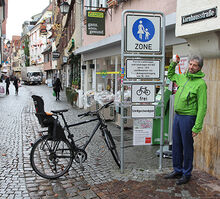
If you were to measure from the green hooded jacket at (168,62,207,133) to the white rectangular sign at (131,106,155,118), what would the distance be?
0.58m

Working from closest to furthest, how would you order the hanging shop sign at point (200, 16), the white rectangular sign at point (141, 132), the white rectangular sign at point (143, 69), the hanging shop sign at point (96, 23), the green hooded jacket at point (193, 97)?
the green hooded jacket at point (193, 97) → the hanging shop sign at point (200, 16) → the white rectangular sign at point (143, 69) → the white rectangular sign at point (141, 132) → the hanging shop sign at point (96, 23)

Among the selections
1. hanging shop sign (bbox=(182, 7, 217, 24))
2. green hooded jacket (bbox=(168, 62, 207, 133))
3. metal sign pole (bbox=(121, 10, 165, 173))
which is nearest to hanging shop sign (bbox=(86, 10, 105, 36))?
metal sign pole (bbox=(121, 10, 165, 173))

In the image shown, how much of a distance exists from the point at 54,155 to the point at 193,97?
2.36m

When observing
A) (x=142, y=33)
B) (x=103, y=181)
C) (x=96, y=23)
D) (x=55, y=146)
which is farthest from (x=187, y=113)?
(x=96, y=23)

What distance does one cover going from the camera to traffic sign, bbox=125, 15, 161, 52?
14.9 feet

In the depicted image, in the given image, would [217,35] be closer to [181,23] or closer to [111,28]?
[181,23]

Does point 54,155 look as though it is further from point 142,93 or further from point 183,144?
point 183,144

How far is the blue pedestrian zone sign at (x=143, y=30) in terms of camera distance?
4559 millimetres

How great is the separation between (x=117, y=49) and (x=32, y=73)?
129 ft

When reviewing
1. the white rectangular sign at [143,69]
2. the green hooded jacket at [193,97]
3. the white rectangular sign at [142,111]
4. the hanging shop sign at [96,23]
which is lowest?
the white rectangular sign at [142,111]

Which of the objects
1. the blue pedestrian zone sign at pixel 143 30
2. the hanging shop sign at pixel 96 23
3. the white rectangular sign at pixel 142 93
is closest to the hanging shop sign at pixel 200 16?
the blue pedestrian zone sign at pixel 143 30

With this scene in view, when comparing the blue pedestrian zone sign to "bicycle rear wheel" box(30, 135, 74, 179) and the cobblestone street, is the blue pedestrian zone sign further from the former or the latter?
the cobblestone street

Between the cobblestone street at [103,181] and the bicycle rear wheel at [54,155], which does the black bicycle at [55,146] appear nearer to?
the bicycle rear wheel at [54,155]

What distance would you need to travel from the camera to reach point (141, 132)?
16.0 feet
